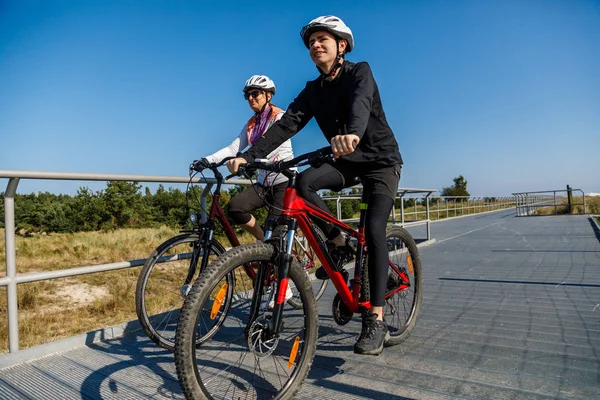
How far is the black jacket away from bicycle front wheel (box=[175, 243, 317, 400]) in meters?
0.72

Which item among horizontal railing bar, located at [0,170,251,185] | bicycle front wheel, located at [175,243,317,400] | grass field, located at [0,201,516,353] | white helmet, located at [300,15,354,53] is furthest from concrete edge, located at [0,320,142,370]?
white helmet, located at [300,15,354,53]

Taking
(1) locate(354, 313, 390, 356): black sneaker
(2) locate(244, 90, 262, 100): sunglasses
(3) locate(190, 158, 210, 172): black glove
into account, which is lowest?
(1) locate(354, 313, 390, 356): black sneaker

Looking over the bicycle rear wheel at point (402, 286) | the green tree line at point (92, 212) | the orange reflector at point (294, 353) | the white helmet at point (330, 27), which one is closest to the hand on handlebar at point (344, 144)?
the white helmet at point (330, 27)

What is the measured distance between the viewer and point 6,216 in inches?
89.5

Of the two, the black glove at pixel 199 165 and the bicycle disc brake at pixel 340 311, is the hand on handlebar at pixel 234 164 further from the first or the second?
the bicycle disc brake at pixel 340 311

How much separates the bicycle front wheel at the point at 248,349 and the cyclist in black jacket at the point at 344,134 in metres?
0.39

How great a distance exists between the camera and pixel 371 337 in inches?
80.9

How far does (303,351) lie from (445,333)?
4.09ft

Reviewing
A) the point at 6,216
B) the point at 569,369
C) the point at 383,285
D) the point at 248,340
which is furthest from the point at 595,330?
the point at 6,216

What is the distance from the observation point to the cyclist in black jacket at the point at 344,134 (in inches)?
85.9

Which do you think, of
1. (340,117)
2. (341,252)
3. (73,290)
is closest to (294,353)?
(341,252)

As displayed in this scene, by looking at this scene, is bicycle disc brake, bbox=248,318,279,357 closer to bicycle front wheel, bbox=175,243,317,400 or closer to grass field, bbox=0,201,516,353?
bicycle front wheel, bbox=175,243,317,400

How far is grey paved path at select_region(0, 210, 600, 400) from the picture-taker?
1880 mm

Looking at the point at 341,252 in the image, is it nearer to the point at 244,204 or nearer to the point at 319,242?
the point at 319,242
